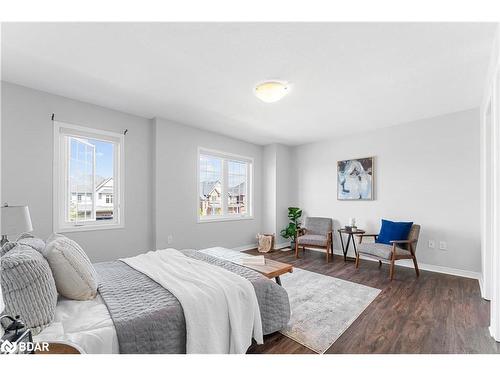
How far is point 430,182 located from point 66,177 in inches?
211

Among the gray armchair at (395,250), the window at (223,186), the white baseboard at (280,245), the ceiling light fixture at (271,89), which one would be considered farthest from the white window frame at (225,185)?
the gray armchair at (395,250)

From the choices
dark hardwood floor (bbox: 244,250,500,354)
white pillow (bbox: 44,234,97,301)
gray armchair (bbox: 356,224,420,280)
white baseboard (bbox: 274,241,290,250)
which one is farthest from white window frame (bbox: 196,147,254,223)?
white pillow (bbox: 44,234,97,301)

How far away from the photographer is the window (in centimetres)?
458

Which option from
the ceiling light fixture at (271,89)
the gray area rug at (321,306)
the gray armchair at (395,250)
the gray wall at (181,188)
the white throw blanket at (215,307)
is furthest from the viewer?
the gray wall at (181,188)

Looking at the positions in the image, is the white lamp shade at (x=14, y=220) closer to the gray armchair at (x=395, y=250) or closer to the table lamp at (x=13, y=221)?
the table lamp at (x=13, y=221)

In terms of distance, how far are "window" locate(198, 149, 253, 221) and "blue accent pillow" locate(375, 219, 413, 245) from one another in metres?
2.70

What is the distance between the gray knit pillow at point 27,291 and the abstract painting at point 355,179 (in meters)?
4.59

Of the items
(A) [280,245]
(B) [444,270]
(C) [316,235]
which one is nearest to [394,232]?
(B) [444,270]

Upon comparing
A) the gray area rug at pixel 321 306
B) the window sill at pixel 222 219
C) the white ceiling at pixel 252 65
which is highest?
the white ceiling at pixel 252 65

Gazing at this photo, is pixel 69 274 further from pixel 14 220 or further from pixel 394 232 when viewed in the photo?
pixel 394 232

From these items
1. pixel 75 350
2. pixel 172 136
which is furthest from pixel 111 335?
pixel 172 136

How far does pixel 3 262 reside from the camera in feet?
3.79

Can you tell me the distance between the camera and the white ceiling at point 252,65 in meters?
1.79

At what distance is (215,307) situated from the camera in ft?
5.01
